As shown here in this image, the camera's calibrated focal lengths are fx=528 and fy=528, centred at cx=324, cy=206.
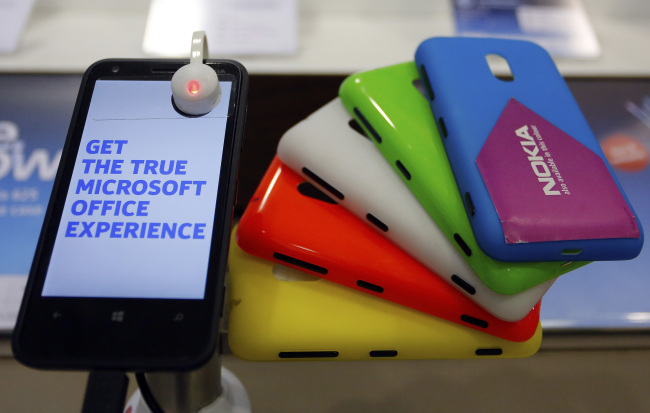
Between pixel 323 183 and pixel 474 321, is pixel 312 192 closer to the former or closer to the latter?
pixel 323 183

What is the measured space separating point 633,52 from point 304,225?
23.6 inches

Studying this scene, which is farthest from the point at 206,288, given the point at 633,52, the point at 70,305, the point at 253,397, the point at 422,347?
the point at 633,52

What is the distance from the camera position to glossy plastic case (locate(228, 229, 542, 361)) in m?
0.42

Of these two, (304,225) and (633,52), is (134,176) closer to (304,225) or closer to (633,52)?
(304,225)

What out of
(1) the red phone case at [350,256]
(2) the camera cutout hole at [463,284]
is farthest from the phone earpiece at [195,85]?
(2) the camera cutout hole at [463,284]

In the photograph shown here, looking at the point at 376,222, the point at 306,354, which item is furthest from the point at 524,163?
the point at 306,354

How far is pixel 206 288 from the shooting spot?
1.07ft

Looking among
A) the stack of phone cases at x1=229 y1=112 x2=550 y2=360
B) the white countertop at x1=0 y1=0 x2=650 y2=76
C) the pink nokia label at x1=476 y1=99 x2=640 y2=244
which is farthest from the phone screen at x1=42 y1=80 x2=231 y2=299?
the white countertop at x1=0 y1=0 x2=650 y2=76

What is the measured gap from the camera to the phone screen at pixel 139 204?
1.09ft

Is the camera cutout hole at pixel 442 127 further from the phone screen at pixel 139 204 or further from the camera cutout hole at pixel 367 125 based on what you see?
the phone screen at pixel 139 204

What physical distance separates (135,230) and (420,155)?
235 mm

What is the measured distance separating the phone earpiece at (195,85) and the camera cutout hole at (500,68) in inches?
10.5

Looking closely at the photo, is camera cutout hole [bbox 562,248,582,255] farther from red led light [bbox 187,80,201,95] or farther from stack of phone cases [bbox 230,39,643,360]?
red led light [bbox 187,80,201,95]

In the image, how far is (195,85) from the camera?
36 centimetres
